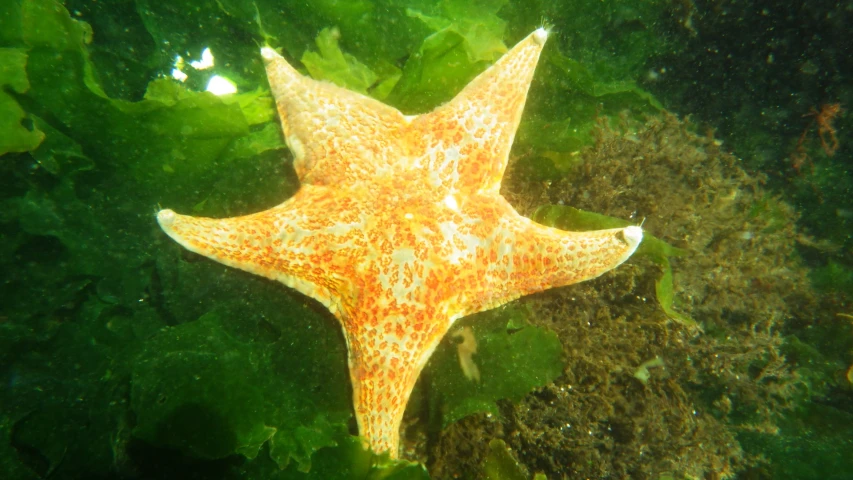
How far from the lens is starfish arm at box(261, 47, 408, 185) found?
2.74 m

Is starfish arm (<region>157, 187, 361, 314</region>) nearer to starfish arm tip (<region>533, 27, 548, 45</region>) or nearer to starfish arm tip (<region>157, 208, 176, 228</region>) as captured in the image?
starfish arm tip (<region>157, 208, 176, 228</region>)

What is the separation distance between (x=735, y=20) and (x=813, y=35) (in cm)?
99

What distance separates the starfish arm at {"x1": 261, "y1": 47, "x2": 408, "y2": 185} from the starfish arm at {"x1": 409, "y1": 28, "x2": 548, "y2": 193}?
0.22 m

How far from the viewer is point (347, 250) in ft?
8.41

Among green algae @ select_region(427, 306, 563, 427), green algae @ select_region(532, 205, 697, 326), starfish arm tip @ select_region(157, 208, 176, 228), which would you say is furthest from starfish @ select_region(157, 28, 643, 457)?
green algae @ select_region(427, 306, 563, 427)

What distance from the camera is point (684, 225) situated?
383 centimetres

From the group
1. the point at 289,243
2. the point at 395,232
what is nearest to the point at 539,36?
the point at 395,232

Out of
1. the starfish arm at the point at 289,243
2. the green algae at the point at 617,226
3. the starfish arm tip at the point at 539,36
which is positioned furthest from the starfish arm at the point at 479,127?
the starfish arm at the point at 289,243

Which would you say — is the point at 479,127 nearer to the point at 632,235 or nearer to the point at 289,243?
the point at 632,235

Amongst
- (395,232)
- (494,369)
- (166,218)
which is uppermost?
(395,232)

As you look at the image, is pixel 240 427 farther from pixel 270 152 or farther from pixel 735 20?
pixel 735 20

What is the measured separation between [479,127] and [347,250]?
4.21ft

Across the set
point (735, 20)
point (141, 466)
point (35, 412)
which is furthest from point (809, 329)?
point (35, 412)

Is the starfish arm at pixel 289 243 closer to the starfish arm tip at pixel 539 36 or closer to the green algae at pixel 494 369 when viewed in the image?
the green algae at pixel 494 369
